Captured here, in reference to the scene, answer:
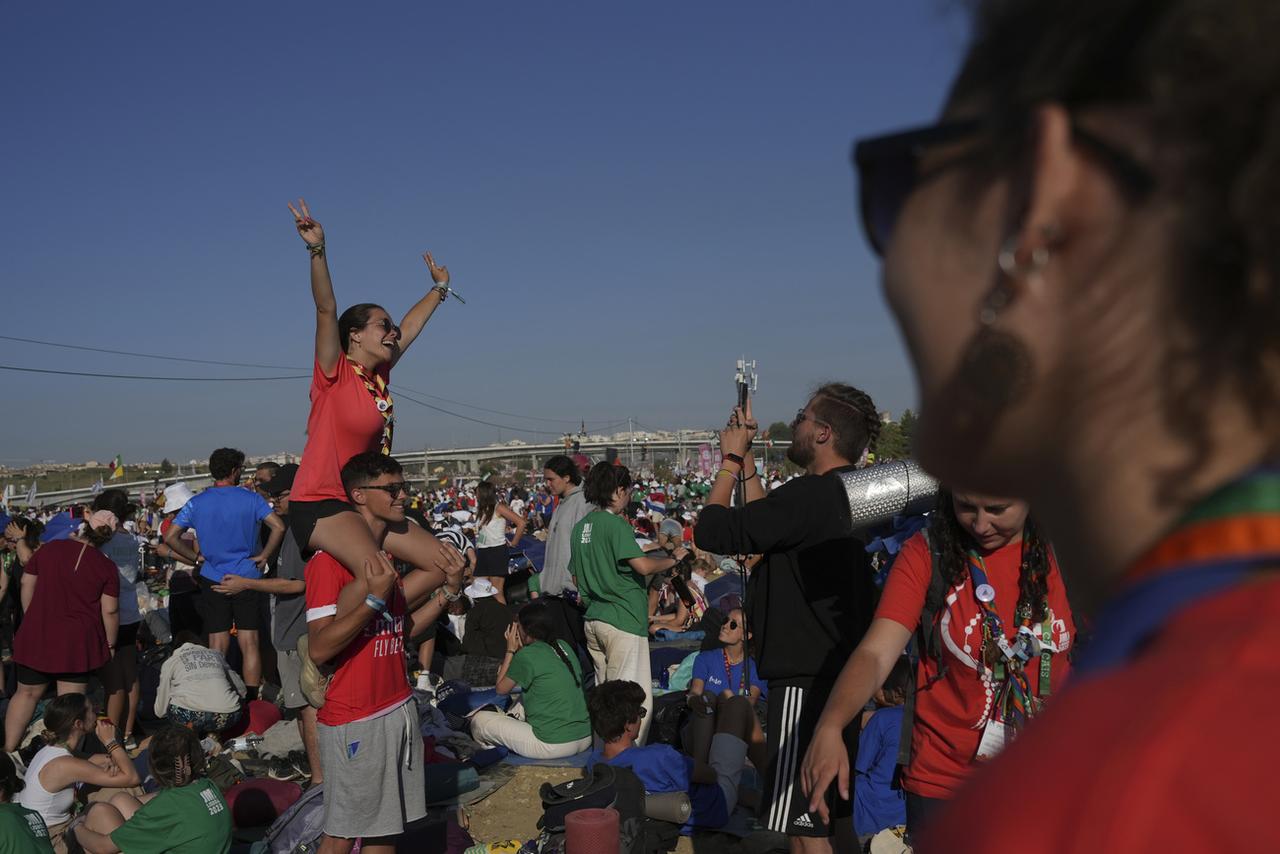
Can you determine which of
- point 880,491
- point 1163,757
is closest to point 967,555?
point 880,491

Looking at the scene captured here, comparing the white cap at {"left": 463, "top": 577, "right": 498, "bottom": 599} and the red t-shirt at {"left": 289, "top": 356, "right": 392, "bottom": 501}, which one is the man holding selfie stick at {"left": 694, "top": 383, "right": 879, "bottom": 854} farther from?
the white cap at {"left": 463, "top": 577, "right": 498, "bottom": 599}

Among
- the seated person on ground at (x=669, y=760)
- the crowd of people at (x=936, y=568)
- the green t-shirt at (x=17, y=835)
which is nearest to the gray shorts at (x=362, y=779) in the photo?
the crowd of people at (x=936, y=568)

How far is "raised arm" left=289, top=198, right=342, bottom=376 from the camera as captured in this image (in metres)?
4.27

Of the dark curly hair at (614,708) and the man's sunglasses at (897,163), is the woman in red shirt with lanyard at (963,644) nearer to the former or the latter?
the man's sunglasses at (897,163)

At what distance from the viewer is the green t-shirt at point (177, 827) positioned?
5266 mm

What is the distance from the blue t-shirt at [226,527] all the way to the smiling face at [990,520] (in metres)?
7.48

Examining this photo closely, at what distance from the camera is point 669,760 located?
21.2 feet

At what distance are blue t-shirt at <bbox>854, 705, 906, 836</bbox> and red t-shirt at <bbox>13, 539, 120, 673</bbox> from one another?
613cm

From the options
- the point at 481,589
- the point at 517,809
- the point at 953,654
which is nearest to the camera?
the point at 953,654

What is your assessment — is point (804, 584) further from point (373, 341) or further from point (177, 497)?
point (177, 497)

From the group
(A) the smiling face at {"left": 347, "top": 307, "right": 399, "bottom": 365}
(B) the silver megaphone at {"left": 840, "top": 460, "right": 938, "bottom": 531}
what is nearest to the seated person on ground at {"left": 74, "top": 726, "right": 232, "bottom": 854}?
(A) the smiling face at {"left": 347, "top": 307, "right": 399, "bottom": 365}

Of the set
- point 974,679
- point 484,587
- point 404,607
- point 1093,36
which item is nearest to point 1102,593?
point 1093,36

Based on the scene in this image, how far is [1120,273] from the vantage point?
2.31 feet

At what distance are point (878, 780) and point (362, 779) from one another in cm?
297
